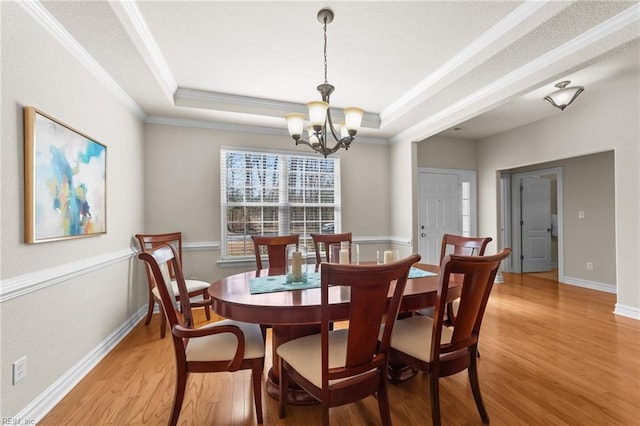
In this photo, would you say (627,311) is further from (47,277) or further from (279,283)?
(47,277)

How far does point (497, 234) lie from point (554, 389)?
3.58 metres

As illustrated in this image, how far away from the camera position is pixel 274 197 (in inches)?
167

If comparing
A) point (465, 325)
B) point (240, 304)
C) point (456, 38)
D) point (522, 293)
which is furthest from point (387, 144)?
point (240, 304)

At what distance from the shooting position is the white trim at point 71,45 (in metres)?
1.77

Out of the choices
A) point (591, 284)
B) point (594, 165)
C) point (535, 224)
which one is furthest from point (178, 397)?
point (535, 224)

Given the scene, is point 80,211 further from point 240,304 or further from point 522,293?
point 522,293

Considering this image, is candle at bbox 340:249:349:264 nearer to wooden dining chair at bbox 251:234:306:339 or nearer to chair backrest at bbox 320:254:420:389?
chair backrest at bbox 320:254:420:389

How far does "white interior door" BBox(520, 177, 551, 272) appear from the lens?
6023 millimetres

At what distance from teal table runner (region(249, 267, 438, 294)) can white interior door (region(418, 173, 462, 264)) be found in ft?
10.1

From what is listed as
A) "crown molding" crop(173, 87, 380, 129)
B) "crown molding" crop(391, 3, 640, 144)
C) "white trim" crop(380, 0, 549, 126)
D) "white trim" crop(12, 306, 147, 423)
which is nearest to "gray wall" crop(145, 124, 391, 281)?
"crown molding" crop(173, 87, 380, 129)

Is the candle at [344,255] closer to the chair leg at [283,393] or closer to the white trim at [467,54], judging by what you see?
Answer: the chair leg at [283,393]

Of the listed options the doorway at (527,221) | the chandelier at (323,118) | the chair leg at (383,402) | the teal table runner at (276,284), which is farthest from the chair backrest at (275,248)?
the doorway at (527,221)

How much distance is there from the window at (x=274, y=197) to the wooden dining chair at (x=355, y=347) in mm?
2672

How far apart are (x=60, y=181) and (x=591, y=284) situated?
6.94 m
